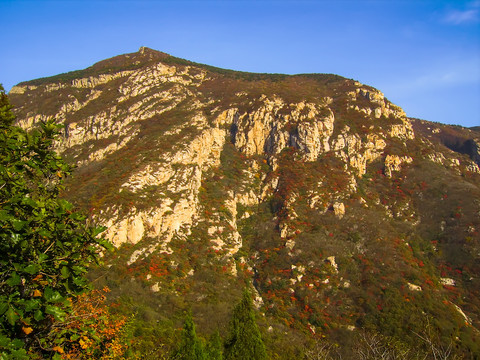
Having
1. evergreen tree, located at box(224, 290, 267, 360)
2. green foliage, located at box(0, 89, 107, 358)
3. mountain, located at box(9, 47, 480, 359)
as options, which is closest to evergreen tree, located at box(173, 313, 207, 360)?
evergreen tree, located at box(224, 290, 267, 360)

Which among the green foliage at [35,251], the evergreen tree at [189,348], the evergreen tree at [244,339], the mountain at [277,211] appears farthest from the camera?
the mountain at [277,211]

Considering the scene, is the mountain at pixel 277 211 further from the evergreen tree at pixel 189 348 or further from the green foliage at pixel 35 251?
the green foliage at pixel 35 251

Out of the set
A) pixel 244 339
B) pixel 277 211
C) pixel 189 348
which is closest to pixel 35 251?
pixel 189 348

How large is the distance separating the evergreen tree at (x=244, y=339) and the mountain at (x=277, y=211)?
7.10 m

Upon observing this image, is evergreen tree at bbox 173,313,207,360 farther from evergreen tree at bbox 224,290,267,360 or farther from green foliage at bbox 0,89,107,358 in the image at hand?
green foliage at bbox 0,89,107,358

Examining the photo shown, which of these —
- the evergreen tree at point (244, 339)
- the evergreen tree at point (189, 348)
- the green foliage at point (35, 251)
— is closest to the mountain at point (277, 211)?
the evergreen tree at point (189, 348)

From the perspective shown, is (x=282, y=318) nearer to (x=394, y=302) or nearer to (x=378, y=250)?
(x=394, y=302)

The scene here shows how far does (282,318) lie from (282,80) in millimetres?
99150

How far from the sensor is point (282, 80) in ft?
412

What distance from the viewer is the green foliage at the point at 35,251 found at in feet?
12.1

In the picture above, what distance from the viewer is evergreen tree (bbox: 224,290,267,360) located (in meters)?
24.4

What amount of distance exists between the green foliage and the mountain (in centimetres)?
1825

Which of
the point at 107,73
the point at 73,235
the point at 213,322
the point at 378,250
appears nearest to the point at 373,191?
the point at 378,250

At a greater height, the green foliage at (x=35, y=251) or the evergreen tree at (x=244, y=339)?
the green foliage at (x=35, y=251)
